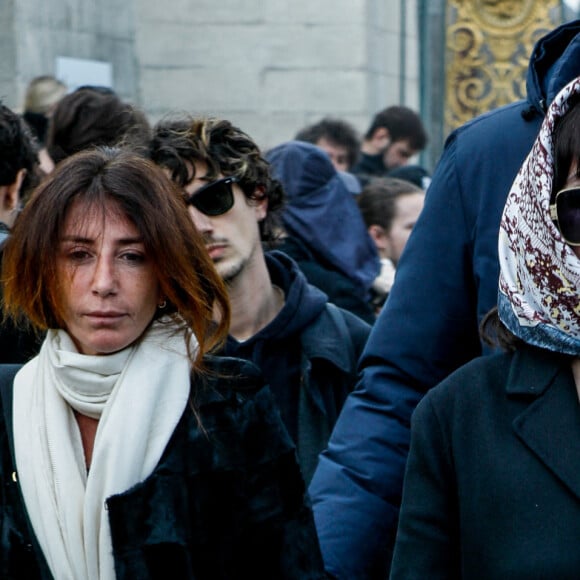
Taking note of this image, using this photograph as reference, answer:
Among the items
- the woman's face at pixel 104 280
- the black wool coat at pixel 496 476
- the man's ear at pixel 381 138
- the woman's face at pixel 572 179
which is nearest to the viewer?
the black wool coat at pixel 496 476

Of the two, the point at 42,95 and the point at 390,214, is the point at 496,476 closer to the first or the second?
the point at 390,214

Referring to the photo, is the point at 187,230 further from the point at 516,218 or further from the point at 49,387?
the point at 516,218

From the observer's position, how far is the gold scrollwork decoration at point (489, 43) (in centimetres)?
1177

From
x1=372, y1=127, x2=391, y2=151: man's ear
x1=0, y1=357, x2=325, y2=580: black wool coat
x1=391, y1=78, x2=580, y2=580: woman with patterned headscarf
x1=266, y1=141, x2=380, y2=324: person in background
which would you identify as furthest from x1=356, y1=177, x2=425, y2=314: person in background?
x1=391, y1=78, x2=580, y2=580: woman with patterned headscarf

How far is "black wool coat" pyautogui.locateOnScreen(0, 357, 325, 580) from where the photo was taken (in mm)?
3121

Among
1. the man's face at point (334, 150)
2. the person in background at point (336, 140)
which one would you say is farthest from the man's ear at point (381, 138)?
the man's face at point (334, 150)

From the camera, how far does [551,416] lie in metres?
2.53

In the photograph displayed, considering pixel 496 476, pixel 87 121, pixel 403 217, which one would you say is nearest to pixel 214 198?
pixel 87 121

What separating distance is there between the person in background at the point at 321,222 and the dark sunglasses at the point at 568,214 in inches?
137

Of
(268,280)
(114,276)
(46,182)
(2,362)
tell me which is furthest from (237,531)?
(268,280)

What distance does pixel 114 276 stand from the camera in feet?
10.8

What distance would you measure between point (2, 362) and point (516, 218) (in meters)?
1.72

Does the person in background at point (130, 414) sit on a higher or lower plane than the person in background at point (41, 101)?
higher

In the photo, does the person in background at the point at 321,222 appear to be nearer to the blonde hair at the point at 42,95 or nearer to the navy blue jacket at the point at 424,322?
the blonde hair at the point at 42,95
